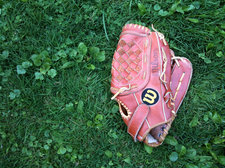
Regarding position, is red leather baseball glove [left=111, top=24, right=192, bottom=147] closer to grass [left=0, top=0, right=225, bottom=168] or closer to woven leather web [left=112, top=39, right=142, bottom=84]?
woven leather web [left=112, top=39, right=142, bottom=84]

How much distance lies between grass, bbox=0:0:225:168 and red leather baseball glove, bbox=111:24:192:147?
0.30 metres

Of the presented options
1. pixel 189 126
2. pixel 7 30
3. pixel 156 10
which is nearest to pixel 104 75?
pixel 156 10

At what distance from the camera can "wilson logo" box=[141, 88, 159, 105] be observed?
212 cm

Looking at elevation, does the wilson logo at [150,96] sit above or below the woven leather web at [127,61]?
below

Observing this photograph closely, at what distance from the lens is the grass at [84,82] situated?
2453mm

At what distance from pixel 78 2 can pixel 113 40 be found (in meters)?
0.63

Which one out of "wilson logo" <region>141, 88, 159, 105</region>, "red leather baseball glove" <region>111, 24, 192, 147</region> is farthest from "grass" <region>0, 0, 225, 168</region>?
"wilson logo" <region>141, 88, 159, 105</region>

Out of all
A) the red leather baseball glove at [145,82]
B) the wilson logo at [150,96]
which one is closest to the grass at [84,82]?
the red leather baseball glove at [145,82]

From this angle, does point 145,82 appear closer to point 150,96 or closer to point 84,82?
point 150,96

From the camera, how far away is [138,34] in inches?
87.2

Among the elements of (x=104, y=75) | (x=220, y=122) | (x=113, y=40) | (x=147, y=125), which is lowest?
(x=220, y=122)

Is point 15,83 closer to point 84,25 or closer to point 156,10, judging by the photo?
point 84,25

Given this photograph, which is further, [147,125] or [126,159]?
[126,159]

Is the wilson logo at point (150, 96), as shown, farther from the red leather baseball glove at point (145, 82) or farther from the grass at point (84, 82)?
the grass at point (84, 82)
